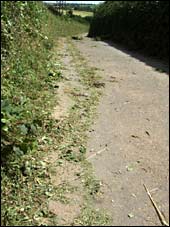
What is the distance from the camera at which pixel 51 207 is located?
307 centimetres

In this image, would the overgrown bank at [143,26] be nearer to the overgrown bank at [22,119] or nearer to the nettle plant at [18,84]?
the nettle plant at [18,84]

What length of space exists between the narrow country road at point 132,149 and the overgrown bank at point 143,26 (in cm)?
508

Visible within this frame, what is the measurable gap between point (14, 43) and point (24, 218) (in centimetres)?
422

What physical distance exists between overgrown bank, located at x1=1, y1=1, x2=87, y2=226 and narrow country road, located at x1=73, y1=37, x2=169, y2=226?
1.75 feet

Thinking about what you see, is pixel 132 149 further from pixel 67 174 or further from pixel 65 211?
pixel 65 211

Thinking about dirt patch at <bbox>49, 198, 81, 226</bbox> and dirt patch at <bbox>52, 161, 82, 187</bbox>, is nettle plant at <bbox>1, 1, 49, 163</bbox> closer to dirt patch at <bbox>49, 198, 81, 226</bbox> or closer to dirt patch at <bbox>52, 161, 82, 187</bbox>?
dirt patch at <bbox>52, 161, 82, 187</bbox>

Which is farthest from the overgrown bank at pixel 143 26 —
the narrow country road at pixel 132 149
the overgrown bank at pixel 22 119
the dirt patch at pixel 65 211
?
the dirt patch at pixel 65 211

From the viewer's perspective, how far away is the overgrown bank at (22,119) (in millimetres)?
3049

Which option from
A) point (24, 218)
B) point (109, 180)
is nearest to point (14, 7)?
point (109, 180)

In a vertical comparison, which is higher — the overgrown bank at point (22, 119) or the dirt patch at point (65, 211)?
the overgrown bank at point (22, 119)

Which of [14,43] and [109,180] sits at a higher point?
[14,43]

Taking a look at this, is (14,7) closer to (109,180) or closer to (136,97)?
(136,97)

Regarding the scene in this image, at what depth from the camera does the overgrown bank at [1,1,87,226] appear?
3049 millimetres

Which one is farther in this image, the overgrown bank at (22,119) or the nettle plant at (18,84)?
the nettle plant at (18,84)
